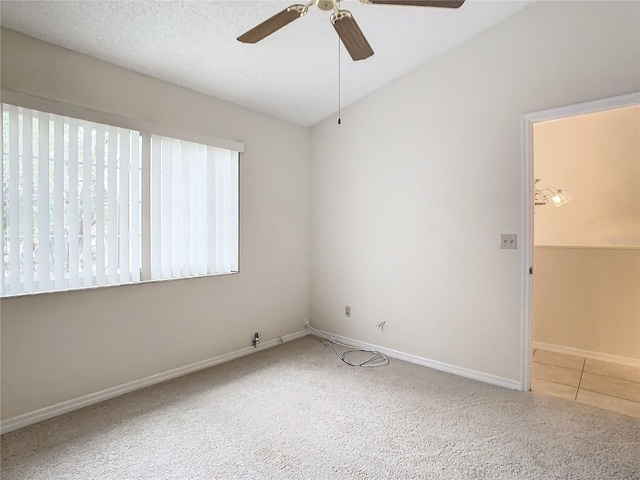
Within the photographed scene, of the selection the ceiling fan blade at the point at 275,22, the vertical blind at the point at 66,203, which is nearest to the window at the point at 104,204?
the vertical blind at the point at 66,203

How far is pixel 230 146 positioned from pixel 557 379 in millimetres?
3419

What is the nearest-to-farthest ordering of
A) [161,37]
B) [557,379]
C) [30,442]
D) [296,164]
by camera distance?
[30,442] < [161,37] < [557,379] < [296,164]

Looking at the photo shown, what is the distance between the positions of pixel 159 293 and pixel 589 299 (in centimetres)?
385

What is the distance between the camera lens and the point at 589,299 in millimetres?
3189

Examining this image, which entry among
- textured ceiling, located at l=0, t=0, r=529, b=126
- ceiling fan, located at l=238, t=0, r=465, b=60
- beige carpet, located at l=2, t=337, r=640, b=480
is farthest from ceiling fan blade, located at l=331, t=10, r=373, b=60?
beige carpet, located at l=2, t=337, r=640, b=480

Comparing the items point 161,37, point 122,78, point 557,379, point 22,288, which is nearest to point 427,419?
point 557,379

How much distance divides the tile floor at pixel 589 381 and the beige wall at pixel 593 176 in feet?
3.76

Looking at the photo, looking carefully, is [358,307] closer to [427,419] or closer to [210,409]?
[427,419]

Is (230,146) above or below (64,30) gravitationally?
below

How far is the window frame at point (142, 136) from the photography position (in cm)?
204

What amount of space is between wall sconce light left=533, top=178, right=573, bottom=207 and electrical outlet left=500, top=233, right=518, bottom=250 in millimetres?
1375

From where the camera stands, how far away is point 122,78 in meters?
2.47

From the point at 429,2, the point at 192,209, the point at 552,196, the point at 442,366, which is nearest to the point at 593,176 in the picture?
the point at 552,196

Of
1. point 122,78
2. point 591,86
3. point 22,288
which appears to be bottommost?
point 22,288
